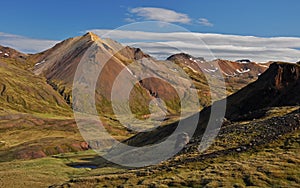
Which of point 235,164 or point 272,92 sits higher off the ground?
point 272,92

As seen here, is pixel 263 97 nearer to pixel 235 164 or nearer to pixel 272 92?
pixel 272 92


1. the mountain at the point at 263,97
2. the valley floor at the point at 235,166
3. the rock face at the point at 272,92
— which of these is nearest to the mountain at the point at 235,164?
the valley floor at the point at 235,166

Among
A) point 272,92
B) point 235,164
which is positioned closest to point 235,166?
point 235,164

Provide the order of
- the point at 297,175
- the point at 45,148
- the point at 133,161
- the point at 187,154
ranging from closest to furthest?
the point at 297,175 < the point at 187,154 < the point at 133,161 < the point at 45,148

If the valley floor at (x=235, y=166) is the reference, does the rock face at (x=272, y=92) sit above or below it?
above

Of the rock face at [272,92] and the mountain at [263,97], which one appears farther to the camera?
the mountain at [263,97]

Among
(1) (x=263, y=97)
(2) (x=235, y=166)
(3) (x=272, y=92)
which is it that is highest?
(3) (x=272, y=92)

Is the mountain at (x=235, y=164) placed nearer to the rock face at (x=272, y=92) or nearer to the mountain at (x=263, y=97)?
the rock face at (x=272, y=92)

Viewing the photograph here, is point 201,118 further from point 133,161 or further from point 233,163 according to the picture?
point 233,163

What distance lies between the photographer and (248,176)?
160 ft

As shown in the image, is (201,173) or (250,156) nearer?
(201,173)

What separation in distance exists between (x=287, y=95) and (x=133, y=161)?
61763mm

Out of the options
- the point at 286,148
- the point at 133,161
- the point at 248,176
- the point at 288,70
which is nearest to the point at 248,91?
the point at 288,70

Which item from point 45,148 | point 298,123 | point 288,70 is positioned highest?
point 288,70
